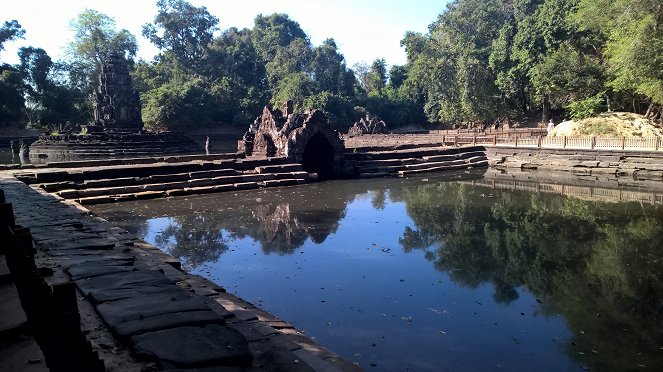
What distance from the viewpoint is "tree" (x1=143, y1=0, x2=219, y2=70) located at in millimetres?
69062

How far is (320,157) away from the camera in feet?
79.0

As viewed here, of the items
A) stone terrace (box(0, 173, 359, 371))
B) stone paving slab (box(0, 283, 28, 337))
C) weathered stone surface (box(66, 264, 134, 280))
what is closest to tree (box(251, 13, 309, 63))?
stone terrace (box(0, 173, 359, 371))

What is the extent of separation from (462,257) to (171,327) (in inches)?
262

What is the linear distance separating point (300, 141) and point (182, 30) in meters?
56.6

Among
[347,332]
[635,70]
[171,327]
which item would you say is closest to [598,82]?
[635,70]

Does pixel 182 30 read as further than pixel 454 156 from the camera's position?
Yes

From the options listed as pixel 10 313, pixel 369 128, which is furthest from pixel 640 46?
pixel 10 313

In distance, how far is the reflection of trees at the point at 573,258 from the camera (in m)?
5.85

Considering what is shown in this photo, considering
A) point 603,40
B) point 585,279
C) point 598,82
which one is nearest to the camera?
point 585,279

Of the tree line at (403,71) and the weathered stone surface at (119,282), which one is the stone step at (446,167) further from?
the weathered stone surface at (119,282)

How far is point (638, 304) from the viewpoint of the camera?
6734mm

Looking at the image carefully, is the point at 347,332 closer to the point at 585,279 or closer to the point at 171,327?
the point at 171,327

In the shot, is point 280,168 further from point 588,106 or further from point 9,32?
point 9,32

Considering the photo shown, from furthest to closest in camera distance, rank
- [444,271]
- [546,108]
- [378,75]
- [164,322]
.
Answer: [378,75]
[546,108]
[444,271]
[164,322]
